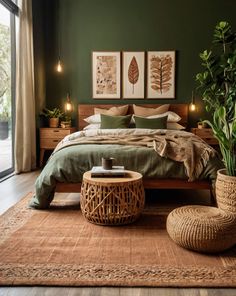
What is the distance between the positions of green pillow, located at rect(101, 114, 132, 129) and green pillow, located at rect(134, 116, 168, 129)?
18 cm

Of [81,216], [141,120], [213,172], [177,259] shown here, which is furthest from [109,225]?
[141,120]

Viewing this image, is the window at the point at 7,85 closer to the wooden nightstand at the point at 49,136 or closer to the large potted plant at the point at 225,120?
the wooden nightstand at the point at 49,136

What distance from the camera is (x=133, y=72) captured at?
5.81 metres

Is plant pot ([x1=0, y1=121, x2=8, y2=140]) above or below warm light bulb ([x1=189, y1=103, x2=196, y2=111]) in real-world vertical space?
below

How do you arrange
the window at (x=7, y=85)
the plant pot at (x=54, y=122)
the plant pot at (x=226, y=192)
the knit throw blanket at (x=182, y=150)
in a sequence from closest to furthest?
the plant pot at (x=226, y=192), the knit throw blanket at (x=182, y=150), the window at (x=7, y=85), the plant pot at (x=54, y=122)

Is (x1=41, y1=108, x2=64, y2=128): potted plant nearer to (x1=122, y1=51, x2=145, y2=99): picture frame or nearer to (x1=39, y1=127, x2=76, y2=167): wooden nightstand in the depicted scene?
(x1=39, y1=127, x2=76, y2=167): wooden nightstand

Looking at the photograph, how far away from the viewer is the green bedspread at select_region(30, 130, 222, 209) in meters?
3.14

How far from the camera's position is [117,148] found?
3295 mm

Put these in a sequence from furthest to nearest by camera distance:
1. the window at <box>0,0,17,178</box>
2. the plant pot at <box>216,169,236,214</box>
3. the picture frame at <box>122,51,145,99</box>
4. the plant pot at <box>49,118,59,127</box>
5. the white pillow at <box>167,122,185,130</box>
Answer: the picture frame at <box>122,51,145,99</box> < the plant pot at <box>49,118,59,127</box> < the white pillow at <box>167,122,185,130</box> < the window at <box>0,0,17,178</box> < the plant pot at <box>216,169,236,214</box>

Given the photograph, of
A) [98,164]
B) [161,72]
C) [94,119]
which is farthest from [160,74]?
[98,164]

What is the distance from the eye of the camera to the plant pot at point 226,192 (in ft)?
8.10

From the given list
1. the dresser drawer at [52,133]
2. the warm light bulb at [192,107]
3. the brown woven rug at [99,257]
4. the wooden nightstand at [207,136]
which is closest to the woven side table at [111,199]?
the brown woven rug at [99,257]

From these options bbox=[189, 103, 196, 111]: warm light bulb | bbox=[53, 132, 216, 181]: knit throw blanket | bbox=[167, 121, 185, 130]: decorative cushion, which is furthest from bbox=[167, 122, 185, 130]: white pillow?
bbox=[53, 132, 216, 181]: knit throw blanket

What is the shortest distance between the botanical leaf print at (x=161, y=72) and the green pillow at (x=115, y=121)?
3.21 feet
